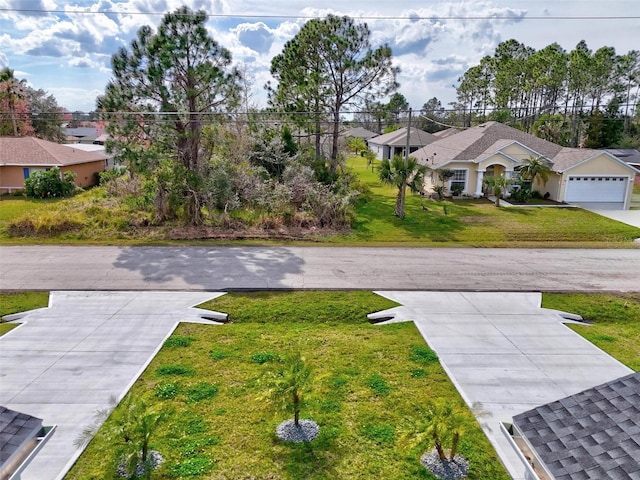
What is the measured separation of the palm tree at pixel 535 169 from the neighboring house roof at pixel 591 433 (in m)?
25.8

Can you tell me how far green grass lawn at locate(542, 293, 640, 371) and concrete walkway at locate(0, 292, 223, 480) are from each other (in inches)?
369

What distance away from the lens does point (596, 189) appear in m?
26.7

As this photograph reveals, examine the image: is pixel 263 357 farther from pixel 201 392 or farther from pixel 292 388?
pixel 292 388

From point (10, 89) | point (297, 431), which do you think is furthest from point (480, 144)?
point (10, 89)

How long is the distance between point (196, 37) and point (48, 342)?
13339mm

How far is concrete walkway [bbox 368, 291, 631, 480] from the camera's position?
7.75 m

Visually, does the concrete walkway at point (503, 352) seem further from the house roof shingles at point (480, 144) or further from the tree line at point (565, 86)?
the tree line at point (565, 86)

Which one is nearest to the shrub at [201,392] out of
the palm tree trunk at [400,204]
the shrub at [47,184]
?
the palm tree trunk at [400,204]

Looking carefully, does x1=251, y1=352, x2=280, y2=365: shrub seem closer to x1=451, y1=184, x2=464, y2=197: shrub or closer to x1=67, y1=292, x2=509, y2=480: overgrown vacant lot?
x1=67, y1=292, x2=509, y2=480: overgrown vacant lot

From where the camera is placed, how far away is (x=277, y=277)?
14031 millimetres

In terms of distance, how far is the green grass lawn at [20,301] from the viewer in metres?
11.3

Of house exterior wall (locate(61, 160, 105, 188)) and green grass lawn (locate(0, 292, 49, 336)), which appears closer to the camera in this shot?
green grass lawn (locate(0, 292, 49, 336))

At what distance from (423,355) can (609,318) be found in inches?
233

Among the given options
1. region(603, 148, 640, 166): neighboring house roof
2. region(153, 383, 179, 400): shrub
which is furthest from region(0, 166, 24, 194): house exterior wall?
region(603, 148, 640, 166): neighboring house roof
